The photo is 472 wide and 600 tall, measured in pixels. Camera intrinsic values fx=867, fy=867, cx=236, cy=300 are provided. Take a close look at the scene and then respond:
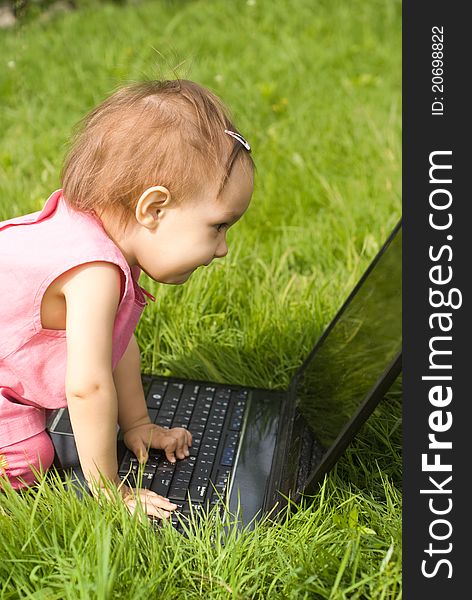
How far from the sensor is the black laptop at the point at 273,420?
1.65 meters

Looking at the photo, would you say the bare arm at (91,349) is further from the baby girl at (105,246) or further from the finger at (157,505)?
the finger at (157,505)

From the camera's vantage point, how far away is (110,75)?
3.95 metres

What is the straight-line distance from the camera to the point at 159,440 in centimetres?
181

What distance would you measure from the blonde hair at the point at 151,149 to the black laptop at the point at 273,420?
0.47 m

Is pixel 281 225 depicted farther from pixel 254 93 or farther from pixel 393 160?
pixel 254 93

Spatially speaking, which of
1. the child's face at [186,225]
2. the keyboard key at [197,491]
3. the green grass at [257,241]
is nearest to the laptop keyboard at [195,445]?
the keyboard key at [197,491]

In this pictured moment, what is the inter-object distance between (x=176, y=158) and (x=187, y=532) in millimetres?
655

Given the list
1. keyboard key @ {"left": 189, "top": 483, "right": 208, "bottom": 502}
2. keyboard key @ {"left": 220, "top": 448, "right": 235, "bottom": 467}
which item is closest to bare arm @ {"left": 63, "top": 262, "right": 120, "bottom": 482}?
keyboard key @ {"left": 189, "top": 483, "right": 208, "bottom": 502}

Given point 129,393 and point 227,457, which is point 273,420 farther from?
point 129,393

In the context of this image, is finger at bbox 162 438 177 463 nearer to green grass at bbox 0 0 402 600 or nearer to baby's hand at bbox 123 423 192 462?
baby's hand at bbox 123 423 192 462

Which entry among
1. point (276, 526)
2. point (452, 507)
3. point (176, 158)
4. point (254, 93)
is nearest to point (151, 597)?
point (276, 526)

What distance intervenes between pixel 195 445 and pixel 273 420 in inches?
8.3

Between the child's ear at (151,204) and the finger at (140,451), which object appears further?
the finger at (140,451)

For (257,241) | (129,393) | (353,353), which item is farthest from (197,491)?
(257,241)
